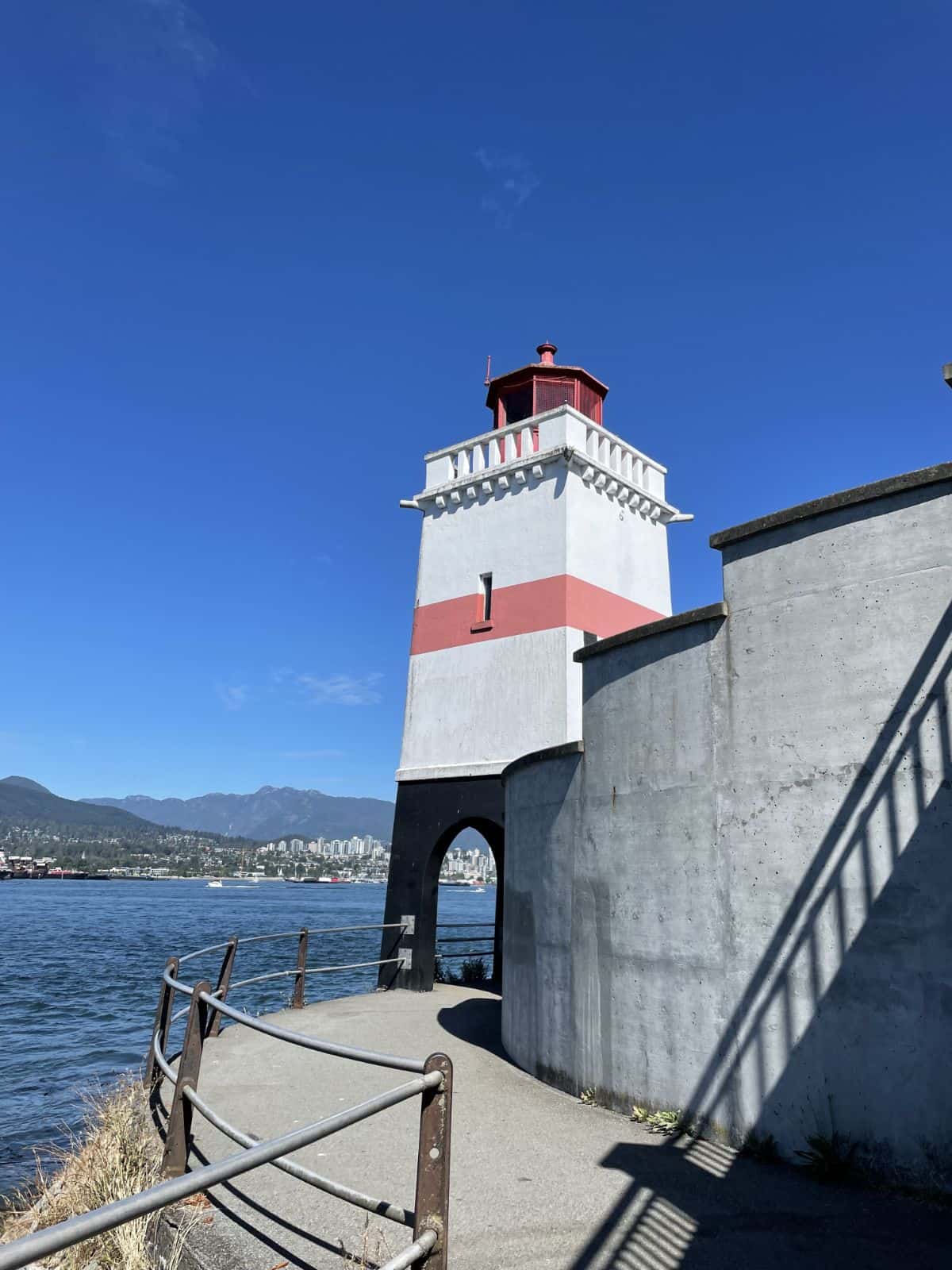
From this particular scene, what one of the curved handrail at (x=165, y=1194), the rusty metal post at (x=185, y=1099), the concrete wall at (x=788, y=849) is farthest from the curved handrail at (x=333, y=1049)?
the concrete wall at (x=788, y=849)

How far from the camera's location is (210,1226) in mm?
4391

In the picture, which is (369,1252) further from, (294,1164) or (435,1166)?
(435,1166)

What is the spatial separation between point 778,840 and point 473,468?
11.3 metres

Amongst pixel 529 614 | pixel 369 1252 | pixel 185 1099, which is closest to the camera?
pixel 369 1252

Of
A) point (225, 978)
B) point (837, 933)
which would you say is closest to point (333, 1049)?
point (837, 933)

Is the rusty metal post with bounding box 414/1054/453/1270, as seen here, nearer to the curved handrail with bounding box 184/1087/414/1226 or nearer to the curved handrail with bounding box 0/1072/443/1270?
the curved handrail with bounding box 0/1072/443/1270

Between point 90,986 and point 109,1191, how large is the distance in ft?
69.3

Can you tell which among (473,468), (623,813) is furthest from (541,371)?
(623,813)

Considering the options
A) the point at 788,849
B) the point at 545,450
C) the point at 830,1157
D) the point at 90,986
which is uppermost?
the point at 545,450

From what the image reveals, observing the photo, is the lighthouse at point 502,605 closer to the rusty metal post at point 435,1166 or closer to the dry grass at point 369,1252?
the dry grass at point 369,1252

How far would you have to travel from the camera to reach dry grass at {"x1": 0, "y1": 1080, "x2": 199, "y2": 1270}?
13.4 ft

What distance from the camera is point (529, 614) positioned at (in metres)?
14.2

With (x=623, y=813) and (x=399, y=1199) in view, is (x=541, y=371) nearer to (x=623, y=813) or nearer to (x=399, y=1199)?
(x=623, y=813)

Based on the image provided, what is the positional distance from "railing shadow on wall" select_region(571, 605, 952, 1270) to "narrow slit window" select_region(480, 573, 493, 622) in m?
9.92
